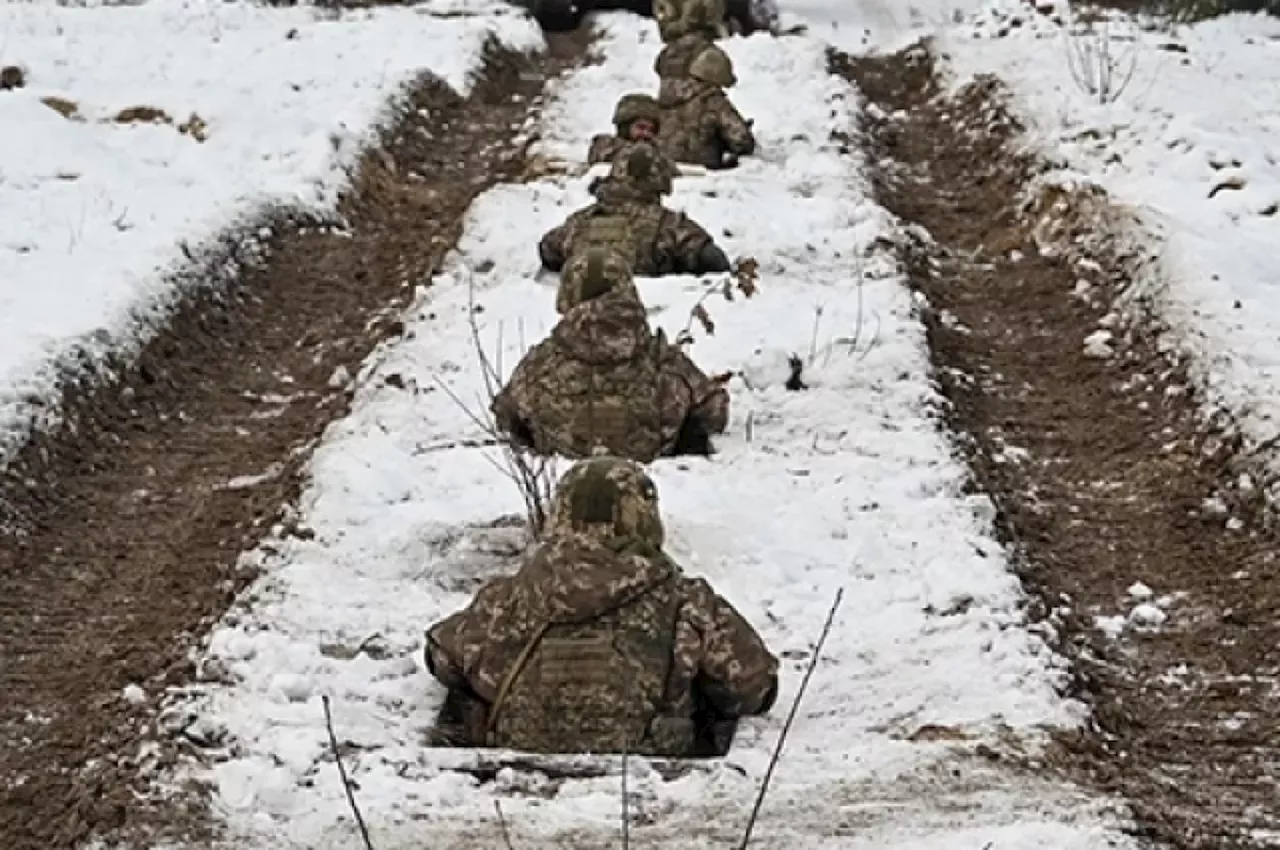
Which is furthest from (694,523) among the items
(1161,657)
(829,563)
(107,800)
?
(107,800)

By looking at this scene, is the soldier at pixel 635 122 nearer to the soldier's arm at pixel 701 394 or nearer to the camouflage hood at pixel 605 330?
the soldier's arm at pixel 701 394

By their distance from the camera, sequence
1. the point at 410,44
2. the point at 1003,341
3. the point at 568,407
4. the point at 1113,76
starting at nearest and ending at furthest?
the point at 568,407 < the point at 1003,341 < the point at 1113,76 < the point at 410,44

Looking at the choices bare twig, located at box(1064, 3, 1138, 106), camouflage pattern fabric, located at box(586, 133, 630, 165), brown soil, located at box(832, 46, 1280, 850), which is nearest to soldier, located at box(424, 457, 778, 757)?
brown soil, located at box(832, 46, 1280, 850)

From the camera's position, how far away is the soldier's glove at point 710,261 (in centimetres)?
1170

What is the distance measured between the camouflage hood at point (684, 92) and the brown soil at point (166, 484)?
1.62 metres

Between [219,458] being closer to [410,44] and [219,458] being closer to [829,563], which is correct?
[829,563]

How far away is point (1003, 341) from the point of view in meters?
11.0

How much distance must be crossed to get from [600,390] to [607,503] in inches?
104

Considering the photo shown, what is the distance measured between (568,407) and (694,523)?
1013mm

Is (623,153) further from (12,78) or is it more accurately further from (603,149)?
(12,78)

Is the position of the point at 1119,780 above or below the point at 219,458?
above

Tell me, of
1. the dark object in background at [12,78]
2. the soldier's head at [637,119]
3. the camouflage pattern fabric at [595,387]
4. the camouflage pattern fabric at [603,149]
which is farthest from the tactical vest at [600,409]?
the dark object in background at [12,78]

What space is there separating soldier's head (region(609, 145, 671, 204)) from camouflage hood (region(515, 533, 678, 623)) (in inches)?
218

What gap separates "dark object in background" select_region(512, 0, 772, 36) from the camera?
2195 cm
